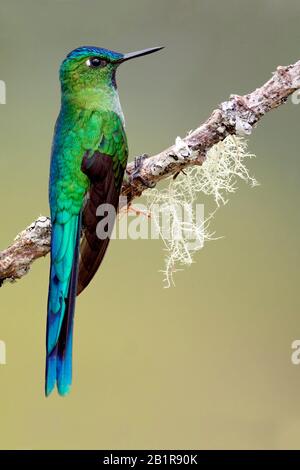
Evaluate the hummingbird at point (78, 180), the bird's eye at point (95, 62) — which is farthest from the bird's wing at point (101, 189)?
the bird's eye at point (95, 62)

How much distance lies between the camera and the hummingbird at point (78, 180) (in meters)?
1.55

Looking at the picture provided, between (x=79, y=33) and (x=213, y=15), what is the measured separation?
69 cm

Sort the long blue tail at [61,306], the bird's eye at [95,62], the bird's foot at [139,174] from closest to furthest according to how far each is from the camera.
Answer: the long blue tail at [61,306] < the bird's foot at [139,174] < the bird's eye at [95,62]

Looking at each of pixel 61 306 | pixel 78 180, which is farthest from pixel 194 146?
pixel 61 306

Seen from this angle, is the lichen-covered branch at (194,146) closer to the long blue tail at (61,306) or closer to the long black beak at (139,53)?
the long blue tail at (61,306)

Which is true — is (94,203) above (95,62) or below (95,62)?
below

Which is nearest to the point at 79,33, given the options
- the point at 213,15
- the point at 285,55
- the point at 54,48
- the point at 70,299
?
the point at 54,48

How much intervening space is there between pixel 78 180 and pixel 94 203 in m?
0.07

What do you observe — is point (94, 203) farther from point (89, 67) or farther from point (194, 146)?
point (89, 67)

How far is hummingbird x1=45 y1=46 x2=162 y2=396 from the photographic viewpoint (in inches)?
61.1

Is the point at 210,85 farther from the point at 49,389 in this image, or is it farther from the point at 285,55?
the point at 49,389

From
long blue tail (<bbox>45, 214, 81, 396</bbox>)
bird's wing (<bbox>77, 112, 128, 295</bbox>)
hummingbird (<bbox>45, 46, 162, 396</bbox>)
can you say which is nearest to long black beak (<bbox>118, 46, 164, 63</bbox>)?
hummingbird (<bbox>45, 46, 162, 396</bbox>)

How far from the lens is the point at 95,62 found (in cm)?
182

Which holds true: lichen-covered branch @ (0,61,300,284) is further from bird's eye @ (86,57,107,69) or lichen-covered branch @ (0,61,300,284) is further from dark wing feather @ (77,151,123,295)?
bird's eye @ (86,57,107,69)
